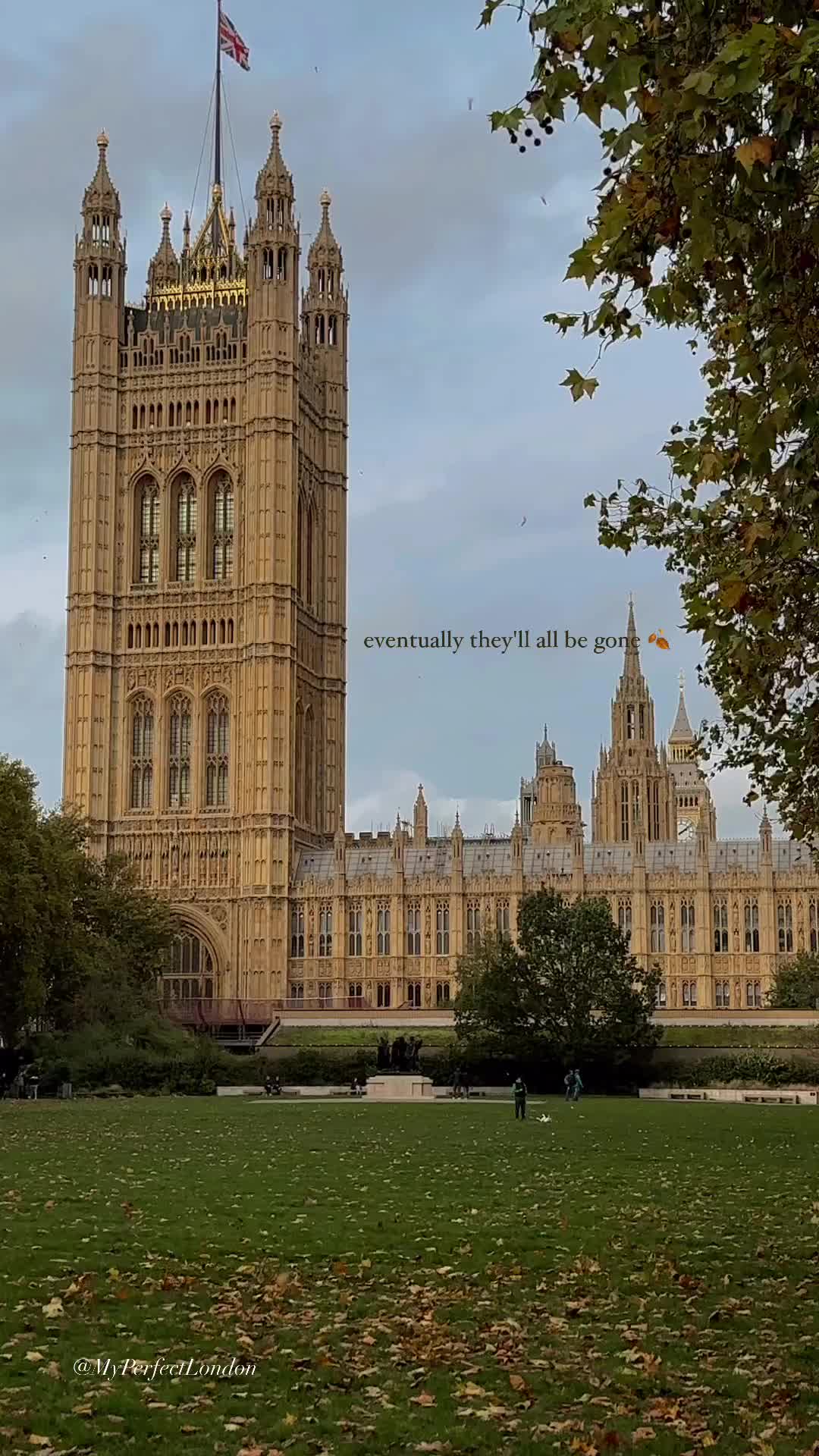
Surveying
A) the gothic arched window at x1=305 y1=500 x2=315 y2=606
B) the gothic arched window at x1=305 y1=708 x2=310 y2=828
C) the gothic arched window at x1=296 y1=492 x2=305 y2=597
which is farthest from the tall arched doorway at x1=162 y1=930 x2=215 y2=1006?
the gothic arched window at x1=305 y1=500 x2=315 y2=606

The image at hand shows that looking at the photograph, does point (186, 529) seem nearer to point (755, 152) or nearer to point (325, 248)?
point (325, 248)

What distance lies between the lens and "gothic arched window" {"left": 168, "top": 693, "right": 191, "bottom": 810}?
320ft

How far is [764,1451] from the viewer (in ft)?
30.4

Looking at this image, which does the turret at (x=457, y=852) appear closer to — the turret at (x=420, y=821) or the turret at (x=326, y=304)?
the turret at (x=420, y=821)

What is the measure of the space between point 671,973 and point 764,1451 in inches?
3149

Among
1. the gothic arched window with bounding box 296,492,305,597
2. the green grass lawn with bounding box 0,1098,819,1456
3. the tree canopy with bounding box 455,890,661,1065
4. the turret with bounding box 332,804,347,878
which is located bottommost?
the green grass lawn with bounding box 0,1098,819,1456

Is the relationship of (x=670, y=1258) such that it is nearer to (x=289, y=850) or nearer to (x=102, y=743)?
(x=289, y=850)

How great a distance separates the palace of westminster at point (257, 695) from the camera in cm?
8981

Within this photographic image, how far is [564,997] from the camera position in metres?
58.3

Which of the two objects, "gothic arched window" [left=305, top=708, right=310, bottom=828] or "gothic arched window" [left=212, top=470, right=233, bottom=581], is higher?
"gothic arched window" [left=212, top=470, right=233, bottom=581]

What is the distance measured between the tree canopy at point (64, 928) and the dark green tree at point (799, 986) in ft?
92.9

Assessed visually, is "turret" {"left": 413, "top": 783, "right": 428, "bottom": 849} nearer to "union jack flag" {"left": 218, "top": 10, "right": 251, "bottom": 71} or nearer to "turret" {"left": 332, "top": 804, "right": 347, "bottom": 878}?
"turret" {"left": 332, "top": 804, "right": 347, "bottom": 878}

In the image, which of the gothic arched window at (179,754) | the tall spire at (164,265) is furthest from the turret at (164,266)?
the gothic arched window at (179,754)

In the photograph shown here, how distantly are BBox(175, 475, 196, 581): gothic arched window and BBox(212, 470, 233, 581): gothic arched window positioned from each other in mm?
1174
